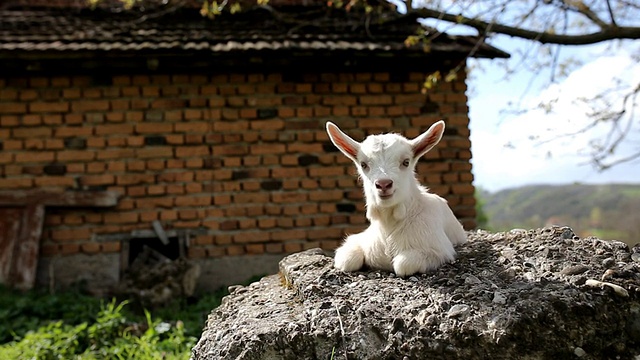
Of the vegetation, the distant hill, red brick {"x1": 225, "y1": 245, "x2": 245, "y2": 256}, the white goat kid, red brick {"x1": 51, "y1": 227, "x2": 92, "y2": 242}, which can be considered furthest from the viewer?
the distant hill

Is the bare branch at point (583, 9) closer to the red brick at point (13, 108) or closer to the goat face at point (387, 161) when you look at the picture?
the goat face at point (387, 161)

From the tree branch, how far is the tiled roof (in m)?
0.29

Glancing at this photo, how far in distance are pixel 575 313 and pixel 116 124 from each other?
6796 mm

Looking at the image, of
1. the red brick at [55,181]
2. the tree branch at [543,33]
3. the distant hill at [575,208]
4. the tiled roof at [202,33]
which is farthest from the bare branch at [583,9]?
the distant hill at [575,208]

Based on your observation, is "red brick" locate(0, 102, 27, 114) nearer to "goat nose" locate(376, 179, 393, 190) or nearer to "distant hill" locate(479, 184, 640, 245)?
"goat nose" locate(376, 179, 393, 190)

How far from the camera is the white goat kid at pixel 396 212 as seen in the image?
3057mm

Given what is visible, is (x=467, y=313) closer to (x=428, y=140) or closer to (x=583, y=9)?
(x=428, y=140)

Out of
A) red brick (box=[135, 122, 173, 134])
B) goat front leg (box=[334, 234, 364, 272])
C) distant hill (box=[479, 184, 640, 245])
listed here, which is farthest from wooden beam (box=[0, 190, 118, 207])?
distant hill (box=[479, 184, 640, 245])

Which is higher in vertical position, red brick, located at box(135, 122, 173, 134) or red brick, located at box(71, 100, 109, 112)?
red brick, located at box(71, 100, 109, 112)

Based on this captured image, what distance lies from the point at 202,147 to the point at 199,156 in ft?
0.45

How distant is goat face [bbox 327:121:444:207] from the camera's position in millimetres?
2994

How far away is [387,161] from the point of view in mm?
3064

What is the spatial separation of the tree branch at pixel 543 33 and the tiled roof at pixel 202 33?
293 millimetres

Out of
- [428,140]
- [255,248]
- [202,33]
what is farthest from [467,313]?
[202,33]
